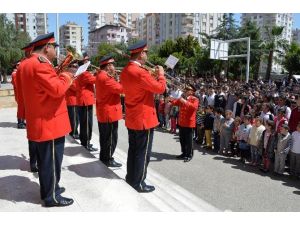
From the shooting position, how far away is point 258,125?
7.70m

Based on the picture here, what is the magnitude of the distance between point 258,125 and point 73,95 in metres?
3.97

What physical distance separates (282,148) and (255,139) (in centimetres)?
75

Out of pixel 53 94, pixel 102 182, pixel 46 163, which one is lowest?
pixel 102 182

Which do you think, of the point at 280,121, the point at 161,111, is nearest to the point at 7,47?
the point at 161,111

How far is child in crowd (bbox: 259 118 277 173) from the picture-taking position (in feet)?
A: 23.3

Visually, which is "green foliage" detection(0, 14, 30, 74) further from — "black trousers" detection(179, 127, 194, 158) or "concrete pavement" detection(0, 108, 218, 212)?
"concrete pavement" detection(0, 108, 218, 212)

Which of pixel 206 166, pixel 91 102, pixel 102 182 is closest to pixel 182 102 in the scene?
pixel 206 166

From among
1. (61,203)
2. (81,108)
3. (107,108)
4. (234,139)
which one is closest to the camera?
(61,203)

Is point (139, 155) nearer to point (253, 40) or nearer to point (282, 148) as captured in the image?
point (282, 148)

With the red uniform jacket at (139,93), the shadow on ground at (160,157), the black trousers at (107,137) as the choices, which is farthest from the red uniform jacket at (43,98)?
the shadow on ground at (160,157)

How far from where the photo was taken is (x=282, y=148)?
6.94 m

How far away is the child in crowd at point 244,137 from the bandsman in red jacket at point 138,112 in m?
3.61

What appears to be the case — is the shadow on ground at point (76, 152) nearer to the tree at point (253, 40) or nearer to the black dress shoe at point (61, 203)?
the black dress shoe at point (61, 203)
